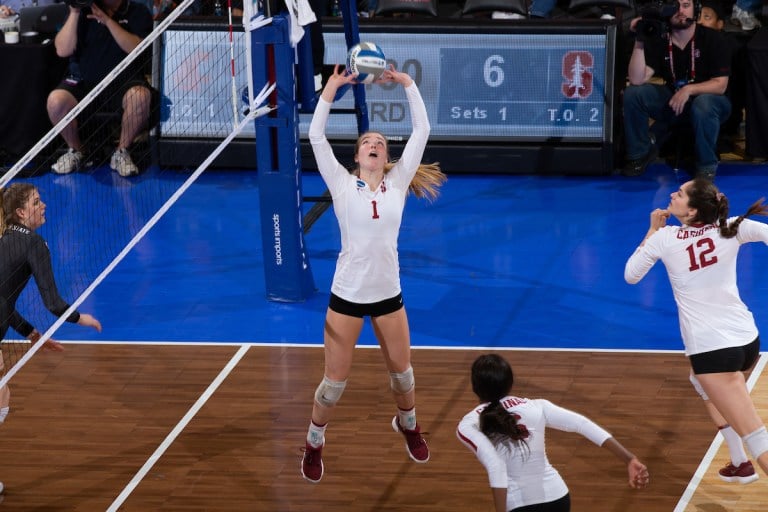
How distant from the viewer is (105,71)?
43.0 feet

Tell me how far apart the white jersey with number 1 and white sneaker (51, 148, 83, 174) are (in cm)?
728

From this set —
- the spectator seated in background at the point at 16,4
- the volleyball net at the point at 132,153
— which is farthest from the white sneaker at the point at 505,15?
the spectator seated in background at the point at 16,4

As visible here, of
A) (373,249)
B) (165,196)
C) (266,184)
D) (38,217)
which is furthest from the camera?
(165,196)

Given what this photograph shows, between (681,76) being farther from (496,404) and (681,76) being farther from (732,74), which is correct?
(496,404)

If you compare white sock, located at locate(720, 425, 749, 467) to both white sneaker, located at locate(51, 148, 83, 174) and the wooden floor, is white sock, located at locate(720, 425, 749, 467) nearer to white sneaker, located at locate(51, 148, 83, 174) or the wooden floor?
the wooden floor

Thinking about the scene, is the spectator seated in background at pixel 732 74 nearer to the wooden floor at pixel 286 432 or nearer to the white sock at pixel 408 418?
the wooden floor at pixel 286 432

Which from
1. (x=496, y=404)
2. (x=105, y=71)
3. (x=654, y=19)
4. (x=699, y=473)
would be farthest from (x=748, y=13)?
(x=496, y=404)

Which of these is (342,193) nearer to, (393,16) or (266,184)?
(266,184)

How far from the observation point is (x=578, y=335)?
887cm

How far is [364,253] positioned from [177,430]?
196 cm

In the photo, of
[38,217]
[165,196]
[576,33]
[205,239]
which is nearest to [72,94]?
[165,196]

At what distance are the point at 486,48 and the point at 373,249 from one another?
6680 millimetres

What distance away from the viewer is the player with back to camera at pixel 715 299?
6070mm

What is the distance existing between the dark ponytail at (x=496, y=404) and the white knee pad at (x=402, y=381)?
1594mm
